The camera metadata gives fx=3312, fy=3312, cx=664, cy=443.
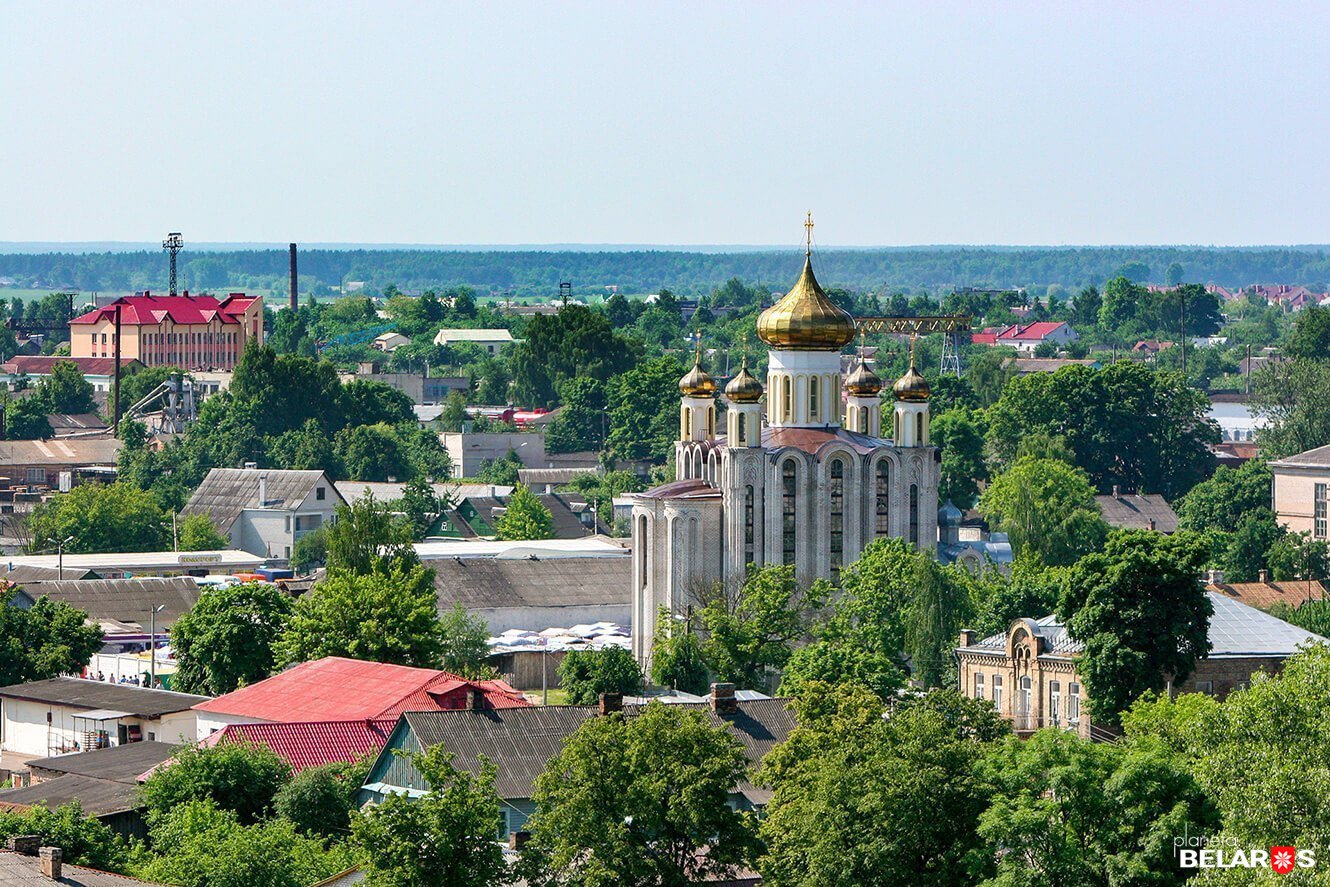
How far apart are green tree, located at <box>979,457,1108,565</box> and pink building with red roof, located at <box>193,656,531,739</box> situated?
2995cm

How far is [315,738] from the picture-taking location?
54.0 meters

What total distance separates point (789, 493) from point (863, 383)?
482 centimetres

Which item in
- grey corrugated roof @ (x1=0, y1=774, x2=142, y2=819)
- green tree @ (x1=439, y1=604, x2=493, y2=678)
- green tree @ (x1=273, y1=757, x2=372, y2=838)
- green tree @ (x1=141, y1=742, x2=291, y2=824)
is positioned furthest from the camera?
green tree @ (x1=439, y1=604, x2=493, y2=678)

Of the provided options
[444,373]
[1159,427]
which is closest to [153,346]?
[444,373]

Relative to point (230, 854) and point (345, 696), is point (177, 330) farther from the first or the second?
point (230, 854)

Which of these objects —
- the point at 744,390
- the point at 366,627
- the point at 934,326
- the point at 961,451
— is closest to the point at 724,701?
the point at 366,627

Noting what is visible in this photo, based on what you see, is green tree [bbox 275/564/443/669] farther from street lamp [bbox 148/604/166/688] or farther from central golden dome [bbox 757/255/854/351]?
central golden dome [bbox 757/255/854/351]

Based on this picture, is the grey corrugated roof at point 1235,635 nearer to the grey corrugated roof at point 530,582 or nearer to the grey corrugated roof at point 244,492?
the grey corrugated roof at point 530,582

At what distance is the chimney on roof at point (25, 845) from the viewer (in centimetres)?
4356

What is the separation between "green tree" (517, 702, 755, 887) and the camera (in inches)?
1684

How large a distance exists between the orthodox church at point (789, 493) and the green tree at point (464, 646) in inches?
144

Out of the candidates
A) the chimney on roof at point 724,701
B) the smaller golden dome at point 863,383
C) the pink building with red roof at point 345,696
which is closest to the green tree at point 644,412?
the smaller golden dome at point 863,383

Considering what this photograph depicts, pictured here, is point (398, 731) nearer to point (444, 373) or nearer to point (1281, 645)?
point (1281, 645)

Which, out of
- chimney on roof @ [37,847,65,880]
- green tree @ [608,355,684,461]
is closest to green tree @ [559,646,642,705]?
chimney on roof @ [37,847,65,880]
